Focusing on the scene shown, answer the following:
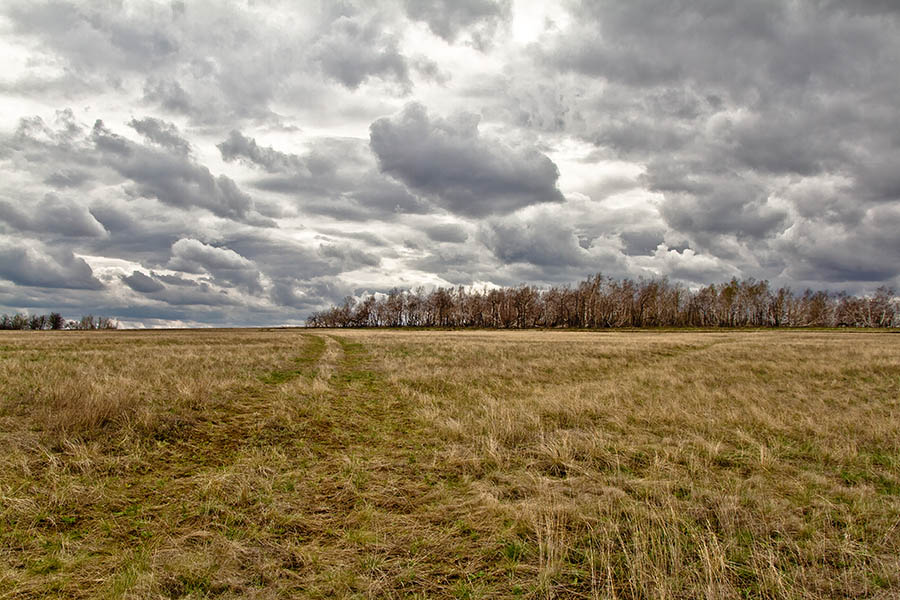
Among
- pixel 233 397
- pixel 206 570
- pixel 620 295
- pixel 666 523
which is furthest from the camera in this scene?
pixel 620 295

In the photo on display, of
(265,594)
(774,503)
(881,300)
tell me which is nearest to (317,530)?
(265,594)

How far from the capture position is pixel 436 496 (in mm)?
6879

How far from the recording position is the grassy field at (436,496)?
4617 mm

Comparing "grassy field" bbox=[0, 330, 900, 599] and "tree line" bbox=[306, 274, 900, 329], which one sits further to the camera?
"tree line" bbox=[306, 274, 900, 329]

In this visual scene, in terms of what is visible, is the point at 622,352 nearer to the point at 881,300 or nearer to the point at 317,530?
the point at 317,530

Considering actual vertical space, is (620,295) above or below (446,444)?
above

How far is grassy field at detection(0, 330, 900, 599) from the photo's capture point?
4.62 meters

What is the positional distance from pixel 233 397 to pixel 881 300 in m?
175

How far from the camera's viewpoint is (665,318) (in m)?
128

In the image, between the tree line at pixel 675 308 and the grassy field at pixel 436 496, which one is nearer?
the grassy field at pixel 436 496

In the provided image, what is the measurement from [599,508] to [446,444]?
4.07 meters

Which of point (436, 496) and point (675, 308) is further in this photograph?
point (675, 308)

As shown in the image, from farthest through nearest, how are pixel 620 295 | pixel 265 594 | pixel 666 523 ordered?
1. pixel 620 295
2. pixel 666 523
3. pixel 265 594

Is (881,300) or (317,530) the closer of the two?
(317,530)
